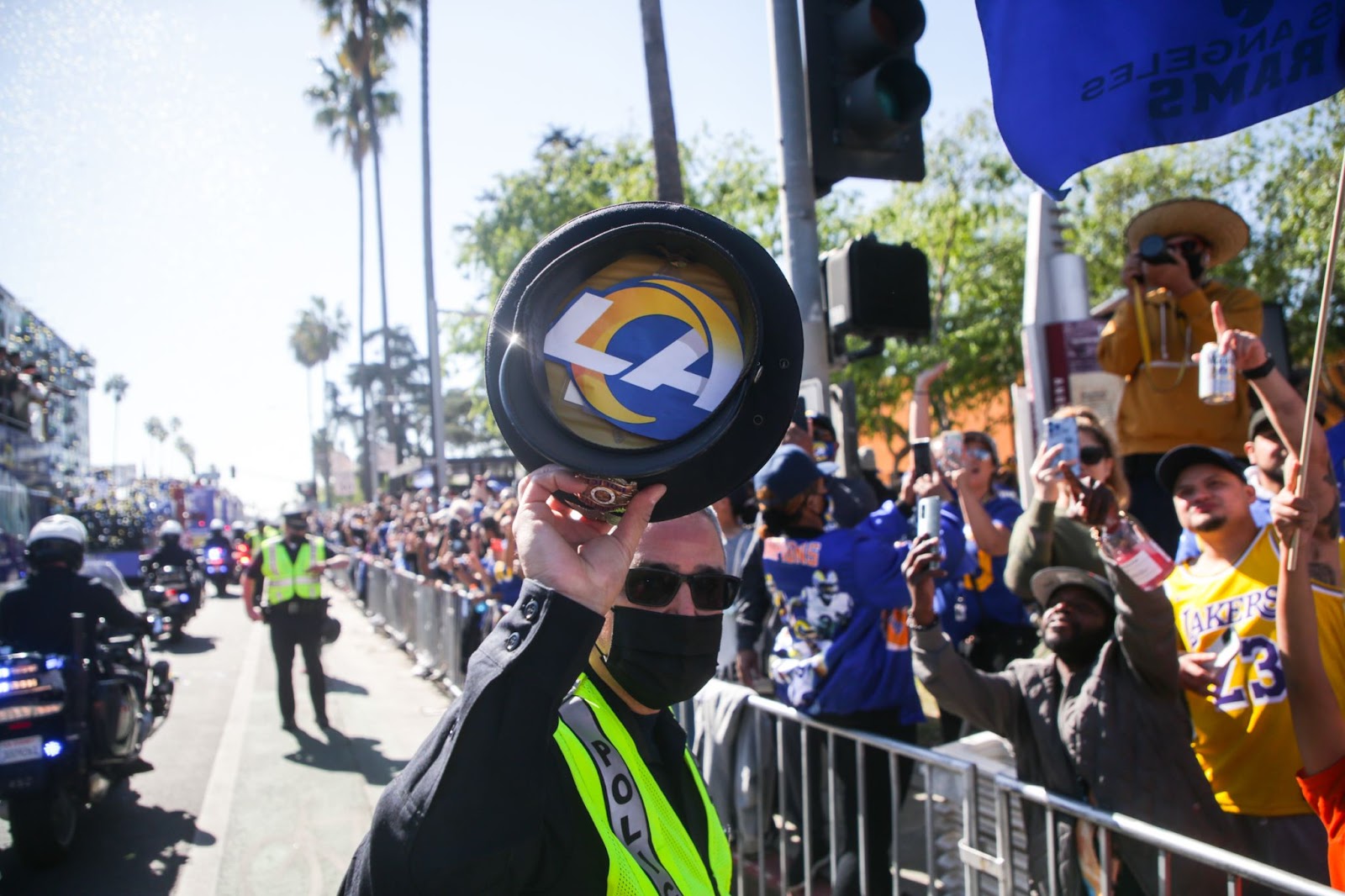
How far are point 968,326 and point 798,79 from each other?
1668 cm

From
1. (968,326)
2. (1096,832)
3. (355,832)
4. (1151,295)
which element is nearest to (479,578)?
(355,832)

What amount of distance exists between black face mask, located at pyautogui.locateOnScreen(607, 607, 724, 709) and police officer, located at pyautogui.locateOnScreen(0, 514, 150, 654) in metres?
5.70

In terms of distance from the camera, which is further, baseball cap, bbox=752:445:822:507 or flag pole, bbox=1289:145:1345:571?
baseball cap, bbox=752:445:822:507

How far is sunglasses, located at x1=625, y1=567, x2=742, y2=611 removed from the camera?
2055 mm

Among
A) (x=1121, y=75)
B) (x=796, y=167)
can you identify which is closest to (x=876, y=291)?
(x=796, y=167)

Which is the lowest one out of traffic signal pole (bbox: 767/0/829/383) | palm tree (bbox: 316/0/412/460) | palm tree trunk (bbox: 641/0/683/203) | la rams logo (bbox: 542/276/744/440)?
la rams logo (bbox: 542/276/744/440)

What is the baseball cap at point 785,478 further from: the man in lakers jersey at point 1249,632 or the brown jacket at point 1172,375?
the brown jacket at point 1172,375

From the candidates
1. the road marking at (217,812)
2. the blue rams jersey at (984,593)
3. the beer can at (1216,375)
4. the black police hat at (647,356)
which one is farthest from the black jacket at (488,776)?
the road marking at (217,812)

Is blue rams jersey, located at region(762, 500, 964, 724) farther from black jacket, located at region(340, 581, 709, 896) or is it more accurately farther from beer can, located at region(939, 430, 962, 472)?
black jacket, located at region(340, 581, 709, 896)

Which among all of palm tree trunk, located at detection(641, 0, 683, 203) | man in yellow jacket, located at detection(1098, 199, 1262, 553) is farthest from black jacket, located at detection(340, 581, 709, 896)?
palm tree trunk, located at detection(641, 0, 683, 203)

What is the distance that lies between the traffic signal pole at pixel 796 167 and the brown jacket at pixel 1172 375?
1.44m

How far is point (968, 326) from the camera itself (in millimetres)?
20844

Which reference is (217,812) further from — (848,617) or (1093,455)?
(1093,455)

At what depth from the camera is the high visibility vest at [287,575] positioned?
353 inches
